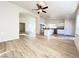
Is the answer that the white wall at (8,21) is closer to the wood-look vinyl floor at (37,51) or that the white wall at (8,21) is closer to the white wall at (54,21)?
the wood-look vinyl floor at (37,51)

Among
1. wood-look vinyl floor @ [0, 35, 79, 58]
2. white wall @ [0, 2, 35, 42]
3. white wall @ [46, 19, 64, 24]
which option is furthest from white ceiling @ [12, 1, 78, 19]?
white wall @ [46, 19, 64, 24]

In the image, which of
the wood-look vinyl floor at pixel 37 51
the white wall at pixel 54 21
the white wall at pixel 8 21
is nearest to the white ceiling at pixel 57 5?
the white wall at pixel 8 21

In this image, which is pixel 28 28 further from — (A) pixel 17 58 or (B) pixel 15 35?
(A) pixel 17 58

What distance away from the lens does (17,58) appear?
344 cm

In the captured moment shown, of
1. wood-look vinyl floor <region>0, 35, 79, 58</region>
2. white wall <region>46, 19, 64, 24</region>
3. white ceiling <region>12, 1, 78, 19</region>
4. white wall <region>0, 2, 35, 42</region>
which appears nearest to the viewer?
wood-look vinyl floor <region>0, 35, 79, 58</region>

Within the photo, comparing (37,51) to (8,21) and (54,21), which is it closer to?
(8,21)

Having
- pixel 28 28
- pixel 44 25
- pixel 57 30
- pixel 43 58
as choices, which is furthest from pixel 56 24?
pixel 43 58

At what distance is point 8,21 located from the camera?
22.7 ft

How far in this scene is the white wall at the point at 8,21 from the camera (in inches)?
252

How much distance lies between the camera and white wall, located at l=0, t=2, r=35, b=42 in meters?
6.41

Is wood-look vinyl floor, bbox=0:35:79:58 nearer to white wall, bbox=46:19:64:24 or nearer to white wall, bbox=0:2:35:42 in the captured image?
white wall, bbox=0:2:35:42

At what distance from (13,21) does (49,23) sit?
9435mm

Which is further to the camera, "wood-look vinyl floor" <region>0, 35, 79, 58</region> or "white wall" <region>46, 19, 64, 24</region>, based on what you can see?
"white wall" <region>46, 19, 64, 24</region>

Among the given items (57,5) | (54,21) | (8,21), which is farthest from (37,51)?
(54,21)
